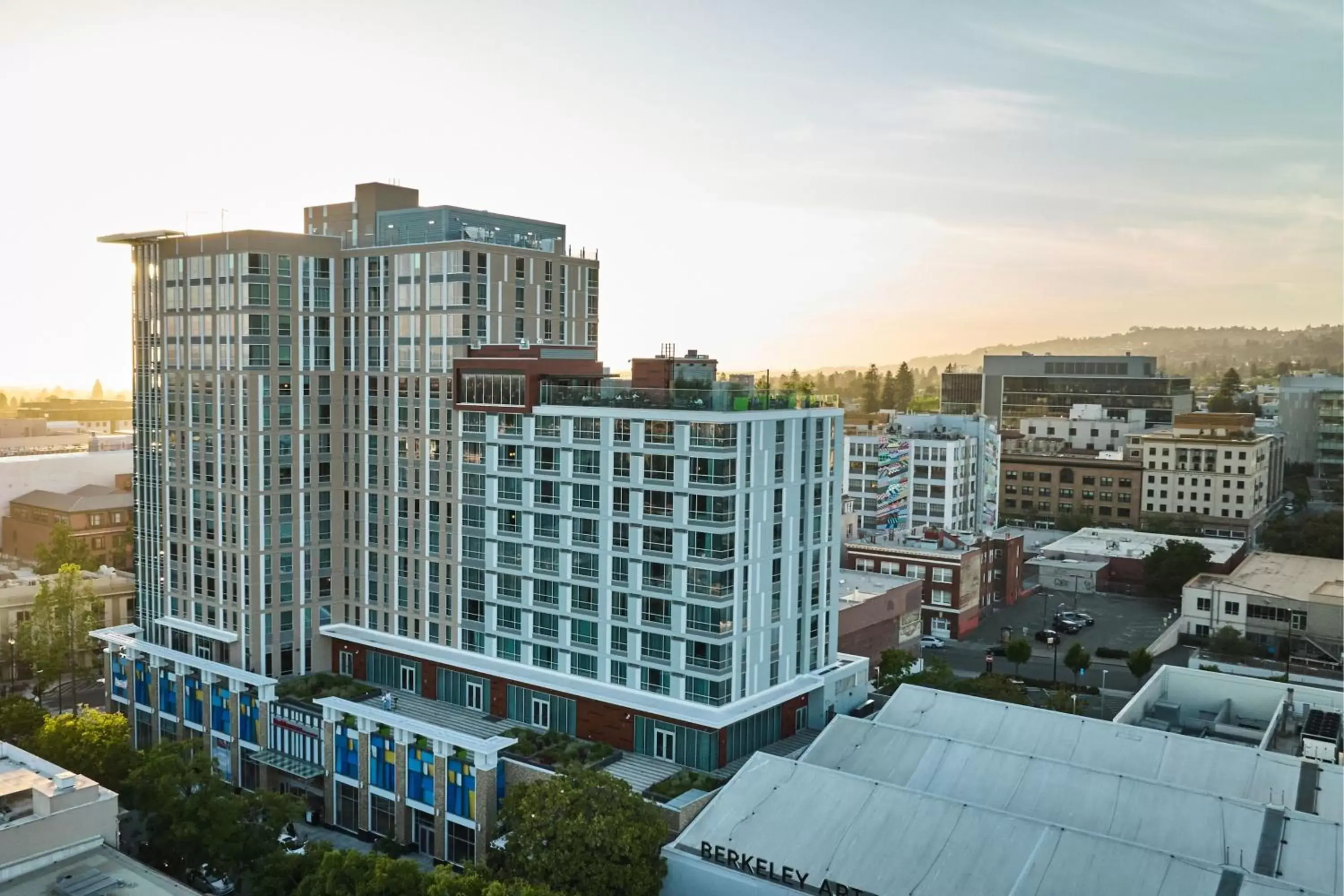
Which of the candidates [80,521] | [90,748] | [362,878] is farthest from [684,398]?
[80,521]

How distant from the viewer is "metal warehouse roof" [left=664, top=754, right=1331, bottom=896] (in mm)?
36562

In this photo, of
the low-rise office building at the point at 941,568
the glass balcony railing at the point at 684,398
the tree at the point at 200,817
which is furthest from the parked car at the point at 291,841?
the low-rise office building at the point at 941,568

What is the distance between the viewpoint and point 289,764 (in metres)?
60.3

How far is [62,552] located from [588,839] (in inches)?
3280

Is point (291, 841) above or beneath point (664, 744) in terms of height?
beneath

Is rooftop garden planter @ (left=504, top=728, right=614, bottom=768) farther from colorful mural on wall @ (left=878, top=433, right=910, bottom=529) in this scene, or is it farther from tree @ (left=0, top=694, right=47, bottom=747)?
colorful mural on wall @ (left=878, top=433, right=910, bottom=529)

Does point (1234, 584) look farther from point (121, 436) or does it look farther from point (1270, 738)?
point (121, 436)

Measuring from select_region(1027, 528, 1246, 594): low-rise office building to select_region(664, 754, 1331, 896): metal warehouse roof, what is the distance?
6596 cm

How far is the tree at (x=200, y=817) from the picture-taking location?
4697 cm

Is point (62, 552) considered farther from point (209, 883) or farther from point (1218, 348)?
point (1218, 348)

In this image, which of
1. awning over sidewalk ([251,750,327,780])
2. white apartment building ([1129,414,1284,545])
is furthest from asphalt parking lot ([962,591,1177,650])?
awning over sidewalk ([251,750,327,780])

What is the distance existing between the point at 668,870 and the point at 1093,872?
1665 centimetres

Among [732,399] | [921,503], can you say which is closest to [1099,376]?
[921,503]

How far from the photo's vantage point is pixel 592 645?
55.7 m
